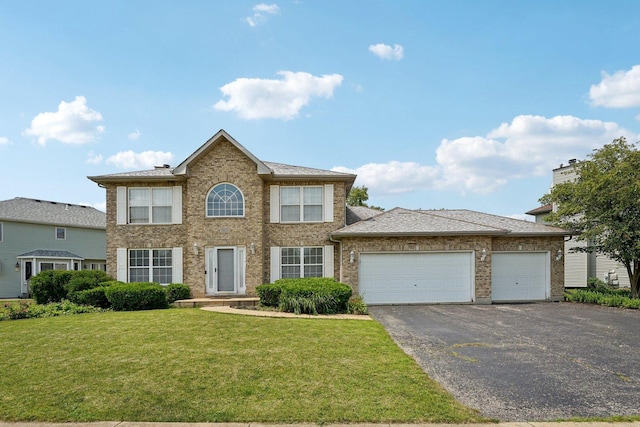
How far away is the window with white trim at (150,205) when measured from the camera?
1725 cm

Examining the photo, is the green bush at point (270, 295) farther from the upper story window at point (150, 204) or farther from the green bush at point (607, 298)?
the green bush at point (607, 298)

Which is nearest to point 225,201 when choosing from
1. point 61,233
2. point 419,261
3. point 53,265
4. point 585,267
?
point 419,261

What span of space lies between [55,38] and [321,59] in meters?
8.76

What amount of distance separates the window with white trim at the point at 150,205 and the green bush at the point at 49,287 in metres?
3.59

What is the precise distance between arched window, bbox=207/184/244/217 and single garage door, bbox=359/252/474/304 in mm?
5689

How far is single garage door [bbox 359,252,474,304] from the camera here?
629 inches

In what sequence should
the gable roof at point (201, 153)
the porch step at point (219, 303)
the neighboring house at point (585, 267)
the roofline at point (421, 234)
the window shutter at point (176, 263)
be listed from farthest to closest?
the neighboring house at point (585, 267) → the window shutter at point (176, 263) → the gable roof at point (201, 153) → the roofline at point (421, 234) → the porch step at point (219, 303)

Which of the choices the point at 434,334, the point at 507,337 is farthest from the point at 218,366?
the point at 507,337

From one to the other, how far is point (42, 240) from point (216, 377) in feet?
88.1

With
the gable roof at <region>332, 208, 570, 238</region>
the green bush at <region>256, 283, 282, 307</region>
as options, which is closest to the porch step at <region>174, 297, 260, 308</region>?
the green bush at <region>256, 283, 282, 307</region>

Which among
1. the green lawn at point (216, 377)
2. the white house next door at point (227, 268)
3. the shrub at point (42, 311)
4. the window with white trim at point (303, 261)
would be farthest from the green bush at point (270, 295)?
the shrub at point (42, 311)

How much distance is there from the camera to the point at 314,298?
12891mm

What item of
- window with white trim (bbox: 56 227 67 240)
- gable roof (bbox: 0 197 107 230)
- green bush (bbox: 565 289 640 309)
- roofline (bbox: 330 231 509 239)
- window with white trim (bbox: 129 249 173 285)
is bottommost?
green bush (bbox: 565 289 640 309)

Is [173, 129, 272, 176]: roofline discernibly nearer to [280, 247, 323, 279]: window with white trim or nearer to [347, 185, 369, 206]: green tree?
[280, 247, 323, 279]: window with white trim
